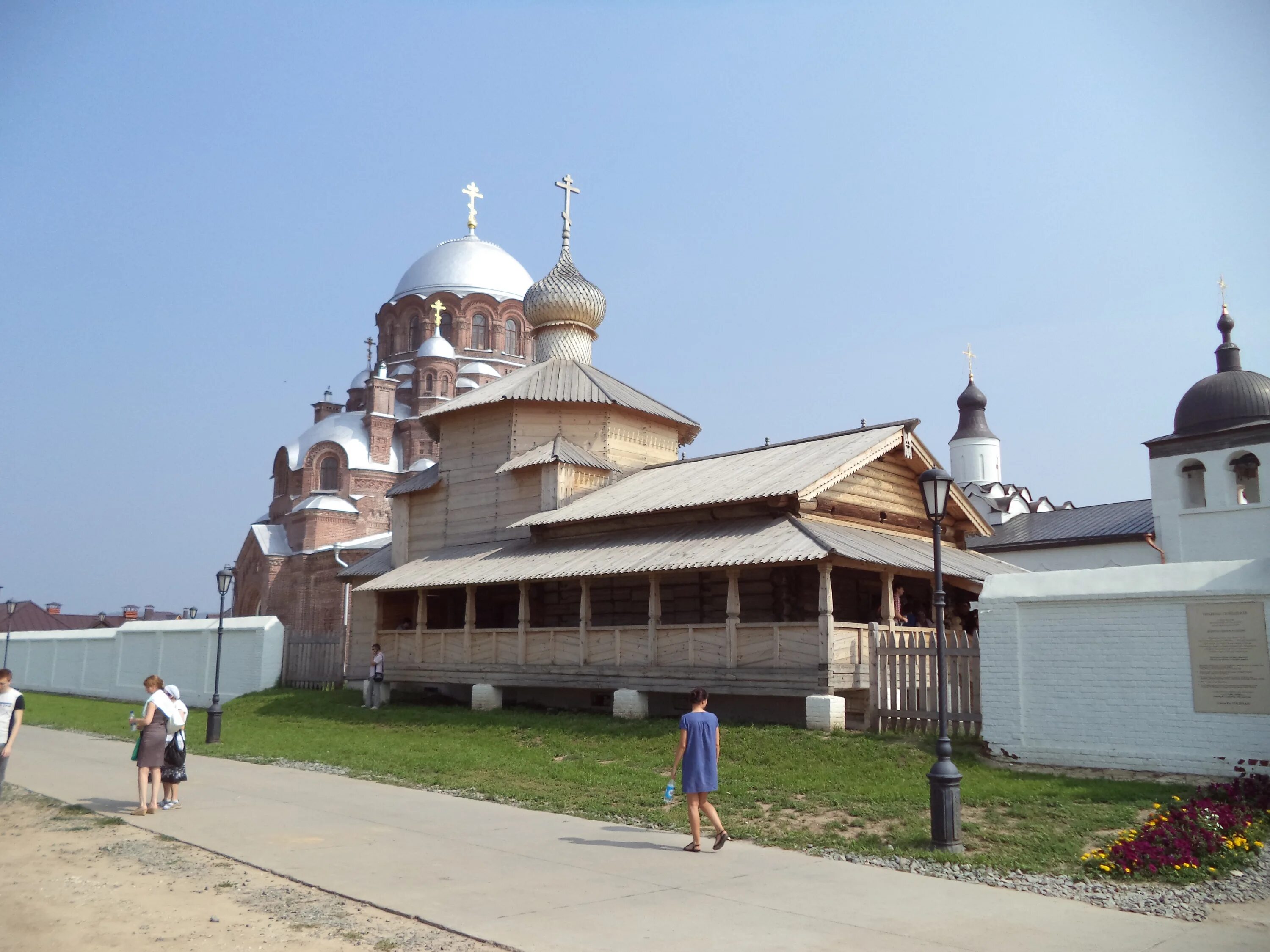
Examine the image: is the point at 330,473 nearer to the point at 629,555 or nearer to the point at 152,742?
the point at 629,555

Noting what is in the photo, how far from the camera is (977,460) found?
2024 inches

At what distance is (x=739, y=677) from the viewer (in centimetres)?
1571

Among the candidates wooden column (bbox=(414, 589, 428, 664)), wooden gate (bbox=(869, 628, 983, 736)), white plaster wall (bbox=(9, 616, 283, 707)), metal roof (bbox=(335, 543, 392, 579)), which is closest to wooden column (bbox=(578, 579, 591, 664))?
wooden column (bbox=(414, 589, 428, 664))

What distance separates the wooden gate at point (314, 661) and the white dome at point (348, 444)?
2176cm

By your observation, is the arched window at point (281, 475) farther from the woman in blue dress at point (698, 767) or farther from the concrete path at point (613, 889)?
the woman in blue dress at point (698, 767)

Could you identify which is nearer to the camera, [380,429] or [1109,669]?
[1109,669]

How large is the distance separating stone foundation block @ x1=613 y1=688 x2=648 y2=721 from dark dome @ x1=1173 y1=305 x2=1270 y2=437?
23158mm

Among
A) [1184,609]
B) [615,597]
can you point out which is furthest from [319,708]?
[1184,609]

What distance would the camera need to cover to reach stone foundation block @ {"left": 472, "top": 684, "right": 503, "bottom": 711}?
19672 mm

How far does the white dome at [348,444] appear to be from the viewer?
4716 cm

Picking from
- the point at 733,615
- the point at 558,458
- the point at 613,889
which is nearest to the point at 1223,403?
the point at 558,458

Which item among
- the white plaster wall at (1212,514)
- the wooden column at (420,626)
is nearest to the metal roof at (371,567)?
the wooden column at (420,626)

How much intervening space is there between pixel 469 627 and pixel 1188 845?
14837mm

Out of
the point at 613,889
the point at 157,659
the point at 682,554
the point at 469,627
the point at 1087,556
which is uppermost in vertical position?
the point at 1087,556
